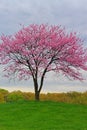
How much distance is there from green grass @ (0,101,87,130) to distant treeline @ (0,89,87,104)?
867cm

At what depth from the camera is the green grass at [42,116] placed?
73.7 feet

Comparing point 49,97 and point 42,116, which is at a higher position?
point 49,97

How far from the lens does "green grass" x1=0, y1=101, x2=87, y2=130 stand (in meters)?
22.5

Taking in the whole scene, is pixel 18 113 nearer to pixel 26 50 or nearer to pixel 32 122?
pixel 32 122

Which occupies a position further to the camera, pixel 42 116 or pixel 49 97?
pixel 49 97

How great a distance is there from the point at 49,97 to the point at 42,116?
15.7 meters

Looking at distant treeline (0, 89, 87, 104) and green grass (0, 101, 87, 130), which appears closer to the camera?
green grass (0, 101, 87, 130)

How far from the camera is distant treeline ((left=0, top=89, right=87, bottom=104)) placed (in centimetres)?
3994

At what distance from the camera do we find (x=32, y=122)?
2397 centimetres

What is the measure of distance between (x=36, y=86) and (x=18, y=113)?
285 inches

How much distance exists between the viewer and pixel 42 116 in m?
26.1

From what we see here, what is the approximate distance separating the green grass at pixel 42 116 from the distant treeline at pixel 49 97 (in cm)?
867

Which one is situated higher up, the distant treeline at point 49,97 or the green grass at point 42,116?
the distant treeline at point 49,97

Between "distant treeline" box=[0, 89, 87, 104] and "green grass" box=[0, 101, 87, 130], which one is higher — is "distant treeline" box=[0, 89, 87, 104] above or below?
above
